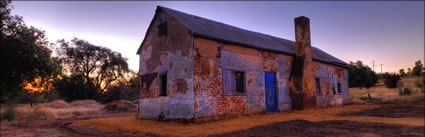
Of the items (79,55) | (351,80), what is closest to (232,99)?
(79,55)

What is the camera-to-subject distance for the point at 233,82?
11.8m

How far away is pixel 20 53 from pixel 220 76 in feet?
39.7

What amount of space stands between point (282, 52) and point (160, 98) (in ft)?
24.0

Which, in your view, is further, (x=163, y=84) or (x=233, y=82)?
(x=163, y=84)

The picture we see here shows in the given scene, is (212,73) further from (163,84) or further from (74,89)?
(74,89)

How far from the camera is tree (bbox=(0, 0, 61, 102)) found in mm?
14695

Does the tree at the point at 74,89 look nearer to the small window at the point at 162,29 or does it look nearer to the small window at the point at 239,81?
the small window at the point at 162,29

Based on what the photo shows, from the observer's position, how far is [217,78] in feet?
36.4

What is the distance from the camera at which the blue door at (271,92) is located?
13.6 metres

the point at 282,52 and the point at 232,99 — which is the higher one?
the point at 282,52

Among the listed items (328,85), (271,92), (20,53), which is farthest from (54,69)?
(328,85)

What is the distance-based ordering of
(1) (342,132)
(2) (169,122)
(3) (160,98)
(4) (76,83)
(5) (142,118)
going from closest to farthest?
(1) (342,132), (2) (169,122), (3) (160,98), (5) (142,118), (4) (76,83)

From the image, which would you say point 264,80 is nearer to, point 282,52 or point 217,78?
point 282,52

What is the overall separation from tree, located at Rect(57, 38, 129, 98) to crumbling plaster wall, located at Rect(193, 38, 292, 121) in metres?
26.6
